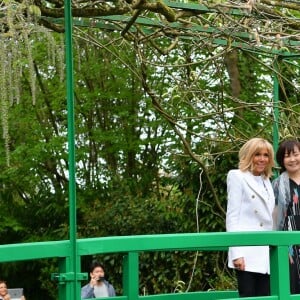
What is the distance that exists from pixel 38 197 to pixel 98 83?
6.48 ft

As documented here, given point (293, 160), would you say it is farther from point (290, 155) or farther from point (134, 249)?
point (134, 249)

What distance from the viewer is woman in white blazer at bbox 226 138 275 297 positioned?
5840 mm

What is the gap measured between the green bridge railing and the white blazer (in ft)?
1.43

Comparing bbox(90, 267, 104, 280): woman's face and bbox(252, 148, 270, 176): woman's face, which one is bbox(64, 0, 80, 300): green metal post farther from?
bbox(90, 267, 104, 280): woman's face

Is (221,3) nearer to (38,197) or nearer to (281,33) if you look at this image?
(281,33)

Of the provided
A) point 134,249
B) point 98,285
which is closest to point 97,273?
point 98,285

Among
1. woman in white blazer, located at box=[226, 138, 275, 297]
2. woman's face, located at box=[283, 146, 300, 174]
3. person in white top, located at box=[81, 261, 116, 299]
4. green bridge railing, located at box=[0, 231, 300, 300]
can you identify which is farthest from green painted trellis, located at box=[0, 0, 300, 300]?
person in white top, located at box=[81, 261, 116, 299]

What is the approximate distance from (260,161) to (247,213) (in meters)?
0.30

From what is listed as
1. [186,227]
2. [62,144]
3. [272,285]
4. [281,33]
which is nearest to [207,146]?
[186,227]

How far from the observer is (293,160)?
588 centimetres

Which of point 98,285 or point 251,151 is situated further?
point 98,285

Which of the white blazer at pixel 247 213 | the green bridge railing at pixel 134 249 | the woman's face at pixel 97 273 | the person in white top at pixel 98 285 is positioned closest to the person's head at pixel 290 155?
the white blazer at pixel 247 213

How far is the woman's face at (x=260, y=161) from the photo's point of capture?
5.85 m

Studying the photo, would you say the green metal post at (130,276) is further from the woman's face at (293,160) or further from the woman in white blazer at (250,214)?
the woman's face at (293,160)
